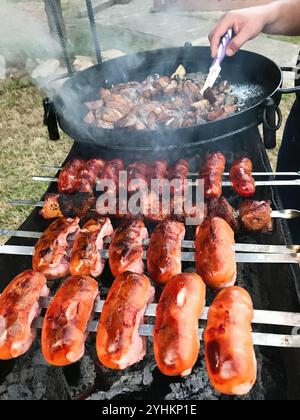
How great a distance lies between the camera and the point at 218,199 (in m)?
3.04

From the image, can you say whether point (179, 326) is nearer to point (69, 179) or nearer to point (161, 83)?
point (69, 179)

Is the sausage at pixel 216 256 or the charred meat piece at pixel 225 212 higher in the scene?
the sausage at pixel 216 256

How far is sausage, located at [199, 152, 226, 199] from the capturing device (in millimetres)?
3102

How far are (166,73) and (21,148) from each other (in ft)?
10.6

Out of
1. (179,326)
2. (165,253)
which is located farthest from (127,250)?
(179,326)

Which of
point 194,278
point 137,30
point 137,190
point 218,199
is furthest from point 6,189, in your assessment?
point 137,30

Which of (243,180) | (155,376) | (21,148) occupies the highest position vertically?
(243,180)

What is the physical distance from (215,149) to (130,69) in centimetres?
154

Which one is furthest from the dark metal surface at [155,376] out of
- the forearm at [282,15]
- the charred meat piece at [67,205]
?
the forearm at [282,15]

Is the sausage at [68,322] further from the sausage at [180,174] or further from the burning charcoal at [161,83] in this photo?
the burning charcoal at [161,83]

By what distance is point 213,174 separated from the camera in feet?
10.4

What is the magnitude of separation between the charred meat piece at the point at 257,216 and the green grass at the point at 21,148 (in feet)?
10.9

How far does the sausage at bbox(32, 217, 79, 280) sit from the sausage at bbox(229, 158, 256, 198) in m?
1.25

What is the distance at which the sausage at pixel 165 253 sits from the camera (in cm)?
247
